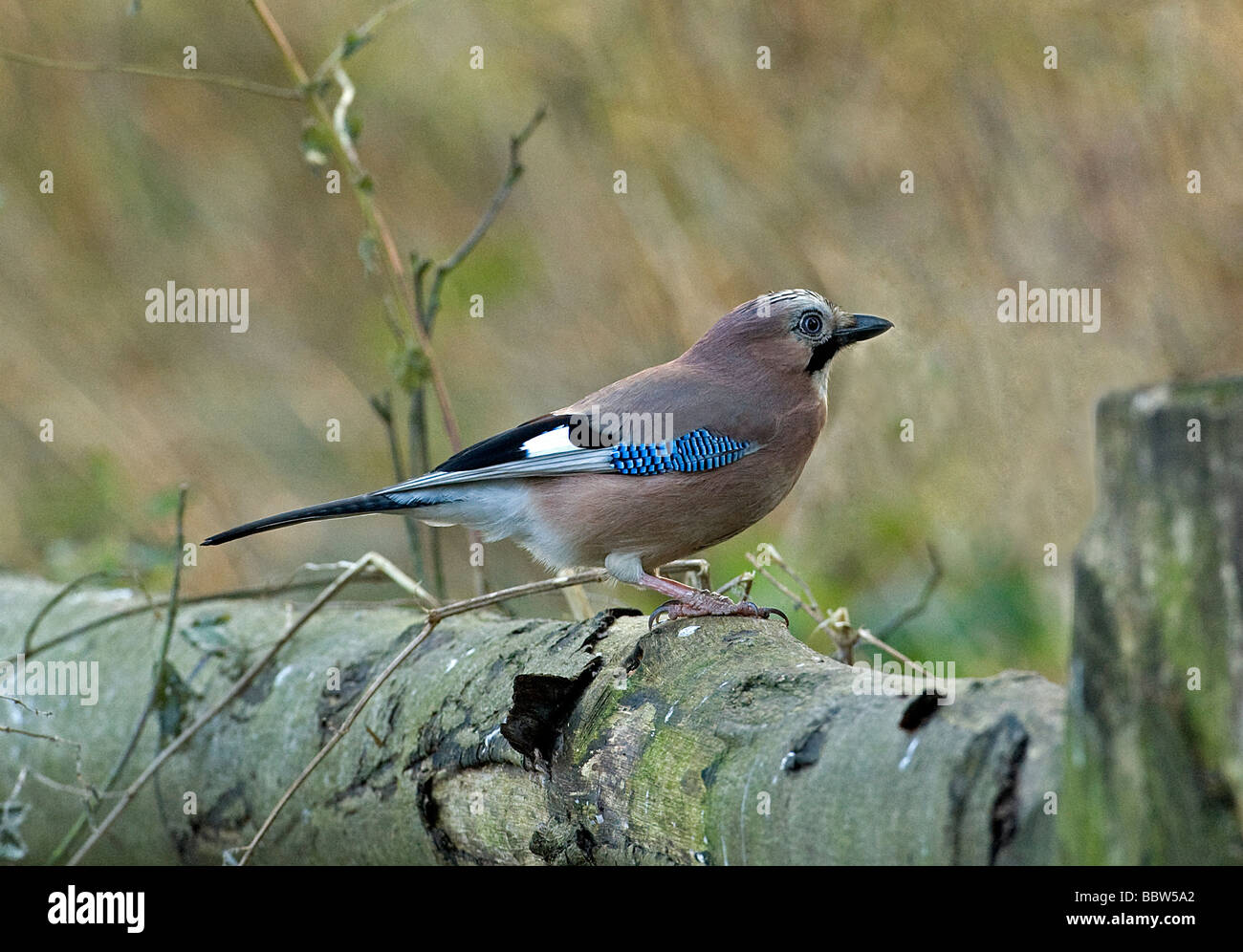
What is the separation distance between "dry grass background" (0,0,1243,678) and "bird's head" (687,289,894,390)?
1028mm

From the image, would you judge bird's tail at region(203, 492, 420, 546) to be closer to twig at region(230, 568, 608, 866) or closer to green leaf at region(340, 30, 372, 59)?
twig at region(230, 568, 608, 866)

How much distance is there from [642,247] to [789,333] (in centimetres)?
244

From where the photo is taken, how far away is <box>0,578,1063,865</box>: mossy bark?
171 cm

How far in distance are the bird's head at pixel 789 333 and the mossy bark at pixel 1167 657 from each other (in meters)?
2.25

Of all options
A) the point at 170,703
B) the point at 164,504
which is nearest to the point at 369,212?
the point at 164,504

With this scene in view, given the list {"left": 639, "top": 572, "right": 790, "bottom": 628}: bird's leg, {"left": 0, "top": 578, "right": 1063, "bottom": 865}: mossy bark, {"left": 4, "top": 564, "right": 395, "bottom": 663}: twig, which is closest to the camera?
{"left": 0, "top": 578, "right": 1063, "bottom": 865}: mossy bark

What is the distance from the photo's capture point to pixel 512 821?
262cm

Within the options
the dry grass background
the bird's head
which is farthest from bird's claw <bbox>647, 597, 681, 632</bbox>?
the dry grass background

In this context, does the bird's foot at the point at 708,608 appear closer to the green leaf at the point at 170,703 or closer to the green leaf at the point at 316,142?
the green leaf at the point at 170,703

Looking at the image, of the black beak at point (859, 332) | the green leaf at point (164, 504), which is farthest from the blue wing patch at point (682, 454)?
the green leaf at point (164, 504)

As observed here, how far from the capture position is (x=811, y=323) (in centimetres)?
381

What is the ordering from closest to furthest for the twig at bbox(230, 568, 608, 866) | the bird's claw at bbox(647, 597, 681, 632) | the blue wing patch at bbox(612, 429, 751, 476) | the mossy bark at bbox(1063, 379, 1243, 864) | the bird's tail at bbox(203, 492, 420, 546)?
the mossy bark at bbox(1063, 379, 1243, 864)
the bird's claw at bbox(647, 597, 681, 632)
the twig at bbox(230, 568, 608, 866)
the bird's tail at bbox(203, 492, 420, 546)
the blue wing patch at bbox(612, 429, 751, 476)

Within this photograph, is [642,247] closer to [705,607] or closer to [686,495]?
[686,495]
